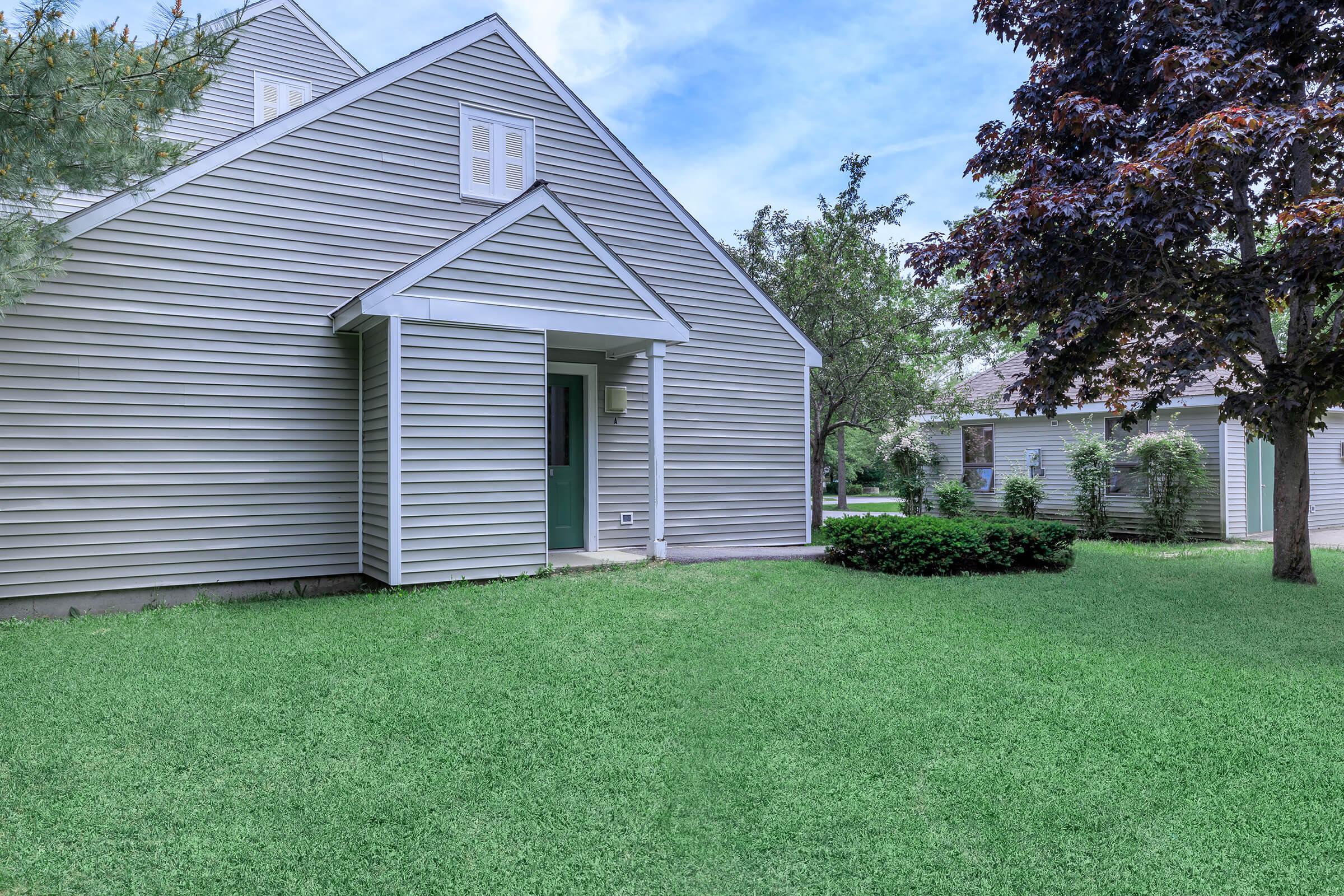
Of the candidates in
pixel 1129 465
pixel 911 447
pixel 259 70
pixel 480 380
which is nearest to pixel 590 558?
pixel 480 380

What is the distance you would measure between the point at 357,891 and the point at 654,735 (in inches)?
62.2

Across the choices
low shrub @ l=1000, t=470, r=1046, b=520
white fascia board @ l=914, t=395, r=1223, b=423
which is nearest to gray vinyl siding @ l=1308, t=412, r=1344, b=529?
white fascia board @ l=914, t=395, r=1223, b=423

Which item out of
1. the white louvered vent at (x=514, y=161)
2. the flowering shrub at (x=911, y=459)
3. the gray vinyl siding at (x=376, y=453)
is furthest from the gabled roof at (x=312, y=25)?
the flowering shrub at (x=911, y=459)

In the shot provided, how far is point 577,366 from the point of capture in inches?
359

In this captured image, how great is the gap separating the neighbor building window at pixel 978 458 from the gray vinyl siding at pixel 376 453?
540 inches

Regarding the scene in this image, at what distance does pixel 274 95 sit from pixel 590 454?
6999 millimetres

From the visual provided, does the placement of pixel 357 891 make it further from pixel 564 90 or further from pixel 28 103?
pixel 564 90

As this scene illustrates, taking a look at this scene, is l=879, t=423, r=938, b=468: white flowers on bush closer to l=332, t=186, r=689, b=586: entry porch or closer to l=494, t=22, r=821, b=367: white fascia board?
l=494, t=22, r=821, b=367: white fascia board

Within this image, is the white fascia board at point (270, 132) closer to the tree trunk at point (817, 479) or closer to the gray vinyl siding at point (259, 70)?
the gray vinyl siding at point (259, 70)

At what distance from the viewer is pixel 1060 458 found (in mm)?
15570

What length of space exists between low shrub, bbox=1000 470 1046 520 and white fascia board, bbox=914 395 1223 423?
1.29 metres

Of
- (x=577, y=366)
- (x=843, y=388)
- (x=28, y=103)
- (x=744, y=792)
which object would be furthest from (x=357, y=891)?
(x=843, y=388)

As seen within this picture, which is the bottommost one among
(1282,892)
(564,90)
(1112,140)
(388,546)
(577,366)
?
(1282,892)

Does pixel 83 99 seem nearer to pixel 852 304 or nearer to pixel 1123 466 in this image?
pixel 852 304
